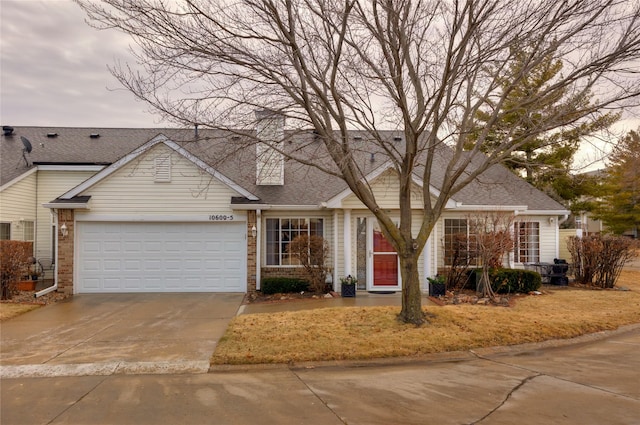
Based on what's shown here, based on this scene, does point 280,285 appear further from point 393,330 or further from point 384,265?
point 393,330

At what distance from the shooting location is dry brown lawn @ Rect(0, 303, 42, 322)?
9.60m

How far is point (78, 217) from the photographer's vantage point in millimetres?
12703

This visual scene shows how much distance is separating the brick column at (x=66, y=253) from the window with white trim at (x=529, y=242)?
47.7 feet

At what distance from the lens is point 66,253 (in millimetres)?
12578

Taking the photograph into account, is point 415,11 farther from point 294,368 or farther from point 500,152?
point 294,368

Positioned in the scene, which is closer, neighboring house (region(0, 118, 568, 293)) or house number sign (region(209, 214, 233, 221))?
neighboring house (region(0, 118, 568, 293))

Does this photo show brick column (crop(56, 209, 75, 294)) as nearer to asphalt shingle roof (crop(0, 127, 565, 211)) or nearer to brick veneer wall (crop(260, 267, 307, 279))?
asphalt shingle roof (crop(0, 127, 565, 211))

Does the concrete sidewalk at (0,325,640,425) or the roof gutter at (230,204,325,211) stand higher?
the roof gutter at (230,204,325,211)

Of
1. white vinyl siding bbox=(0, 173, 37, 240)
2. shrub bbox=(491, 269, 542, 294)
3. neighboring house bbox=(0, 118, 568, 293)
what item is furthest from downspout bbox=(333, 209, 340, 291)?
white vinyl siding bbox=(0, 173, 37, 240)

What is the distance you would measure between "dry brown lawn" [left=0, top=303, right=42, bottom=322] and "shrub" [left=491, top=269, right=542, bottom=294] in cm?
1213

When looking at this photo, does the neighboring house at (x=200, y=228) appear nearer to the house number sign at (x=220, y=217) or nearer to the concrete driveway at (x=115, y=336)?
the house number sign at (x=220, y=217)

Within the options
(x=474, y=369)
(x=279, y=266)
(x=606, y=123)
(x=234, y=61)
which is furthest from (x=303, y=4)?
(x=279, y=266)

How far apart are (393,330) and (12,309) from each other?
9.02 m

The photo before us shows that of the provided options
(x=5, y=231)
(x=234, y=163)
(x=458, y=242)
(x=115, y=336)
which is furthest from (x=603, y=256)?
(x=5, y=231)
